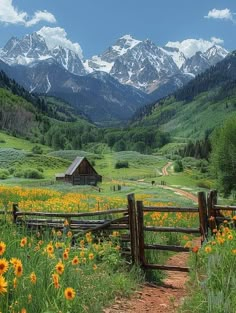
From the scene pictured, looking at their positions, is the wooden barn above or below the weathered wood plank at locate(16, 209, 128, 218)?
above

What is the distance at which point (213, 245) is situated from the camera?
930 cm

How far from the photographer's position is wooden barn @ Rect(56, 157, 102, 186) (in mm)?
82688

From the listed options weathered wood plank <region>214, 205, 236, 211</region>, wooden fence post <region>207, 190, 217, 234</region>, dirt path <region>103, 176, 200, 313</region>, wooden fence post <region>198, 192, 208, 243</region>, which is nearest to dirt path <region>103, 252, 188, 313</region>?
dirt path <region>103, 176, 200, 313</region>

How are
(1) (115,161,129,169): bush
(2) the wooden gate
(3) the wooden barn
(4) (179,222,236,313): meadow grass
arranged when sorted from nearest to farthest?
(4) (179,222,236,313): meadow grass, (2) the wooden gate, (3) the wooden barn, (1) (115,161,129,169): bush

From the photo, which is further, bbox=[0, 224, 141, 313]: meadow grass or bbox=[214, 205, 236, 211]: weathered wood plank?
bbox=[214, 205, 236, 211]: weathered wood plank

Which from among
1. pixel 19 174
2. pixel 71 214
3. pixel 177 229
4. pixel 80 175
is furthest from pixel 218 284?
pixel 19 174

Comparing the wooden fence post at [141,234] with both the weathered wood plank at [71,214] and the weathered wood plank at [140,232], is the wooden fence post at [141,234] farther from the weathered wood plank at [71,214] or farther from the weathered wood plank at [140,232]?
the weathered wood plank at [71,214]

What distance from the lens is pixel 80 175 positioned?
8631 centimetres

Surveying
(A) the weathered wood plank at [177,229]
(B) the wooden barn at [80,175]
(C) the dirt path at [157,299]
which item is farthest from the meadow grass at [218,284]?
(B) the wooden barn at [80,175]

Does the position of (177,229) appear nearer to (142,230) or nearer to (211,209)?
(142,230)

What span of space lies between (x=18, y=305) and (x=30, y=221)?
7.82 m

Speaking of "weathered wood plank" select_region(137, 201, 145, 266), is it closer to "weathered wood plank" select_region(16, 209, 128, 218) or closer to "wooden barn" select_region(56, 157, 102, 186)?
"weathered wood plank" select_region(16, 209, 128, 218)

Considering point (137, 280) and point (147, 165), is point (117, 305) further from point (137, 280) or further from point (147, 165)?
point (147, 165)

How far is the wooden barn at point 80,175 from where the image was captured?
82.7 m
